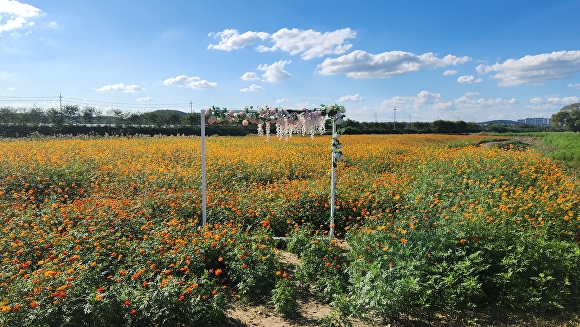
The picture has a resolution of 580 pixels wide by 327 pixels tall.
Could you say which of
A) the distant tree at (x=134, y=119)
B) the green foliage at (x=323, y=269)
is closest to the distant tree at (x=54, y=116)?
the distant tree at (x=134, y=119)

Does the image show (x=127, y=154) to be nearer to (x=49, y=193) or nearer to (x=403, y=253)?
(x=49, y=193)

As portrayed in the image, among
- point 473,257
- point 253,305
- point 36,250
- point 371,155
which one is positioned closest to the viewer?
point 473,257

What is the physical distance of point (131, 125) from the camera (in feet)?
132

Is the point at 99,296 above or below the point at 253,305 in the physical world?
above

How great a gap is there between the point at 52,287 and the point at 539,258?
5120mm

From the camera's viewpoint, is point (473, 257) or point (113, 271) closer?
point (473, 257)

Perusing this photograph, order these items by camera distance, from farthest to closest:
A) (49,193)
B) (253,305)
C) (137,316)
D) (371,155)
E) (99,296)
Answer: (371,155)
(49,193)
(253,305)
(137,316)
(99,296)

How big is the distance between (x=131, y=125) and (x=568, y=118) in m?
85.7

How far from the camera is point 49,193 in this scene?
292 inches

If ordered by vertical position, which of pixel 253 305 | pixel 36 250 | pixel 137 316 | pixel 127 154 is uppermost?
pixel 127 154

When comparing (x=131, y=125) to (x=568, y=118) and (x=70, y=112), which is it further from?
(x=568, y=118)

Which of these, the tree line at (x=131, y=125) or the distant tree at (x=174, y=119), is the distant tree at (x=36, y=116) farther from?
the distant tree at (x=174, y=119)

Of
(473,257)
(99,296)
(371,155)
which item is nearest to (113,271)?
(99,296)

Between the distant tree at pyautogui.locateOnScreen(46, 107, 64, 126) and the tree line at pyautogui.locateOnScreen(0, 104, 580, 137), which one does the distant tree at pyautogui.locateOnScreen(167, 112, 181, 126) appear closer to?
the tree line at pyautogui.locateOnScreen(0, 104, 580, 137)
